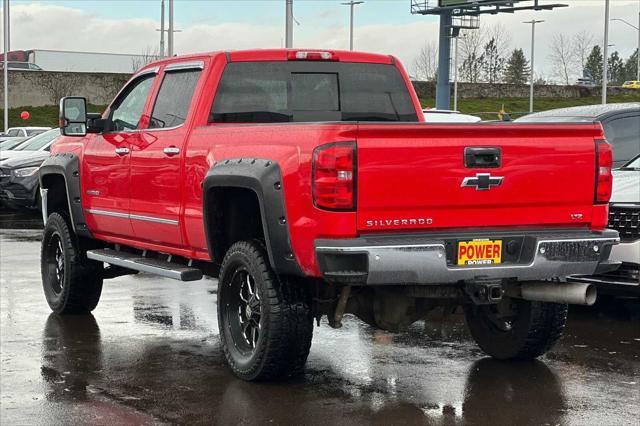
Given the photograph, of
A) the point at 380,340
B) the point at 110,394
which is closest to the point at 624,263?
the point at 380,340

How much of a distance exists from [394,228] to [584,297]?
4.08 ft

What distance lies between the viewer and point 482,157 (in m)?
6.79

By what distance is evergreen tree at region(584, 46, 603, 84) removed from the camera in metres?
119

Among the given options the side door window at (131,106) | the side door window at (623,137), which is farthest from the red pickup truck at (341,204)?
the side door window at (623,137)

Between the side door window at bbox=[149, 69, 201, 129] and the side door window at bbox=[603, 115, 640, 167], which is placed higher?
the side door window at bbox=[149, 69, 201, 129]

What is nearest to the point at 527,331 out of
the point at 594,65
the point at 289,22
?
the point at 289,22

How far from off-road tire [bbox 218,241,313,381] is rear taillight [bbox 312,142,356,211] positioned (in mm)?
784

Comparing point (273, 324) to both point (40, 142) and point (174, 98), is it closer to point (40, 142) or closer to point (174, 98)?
point (174, 98)

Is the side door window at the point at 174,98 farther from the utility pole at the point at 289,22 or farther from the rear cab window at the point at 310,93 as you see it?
the utility pole at the point at 289,22

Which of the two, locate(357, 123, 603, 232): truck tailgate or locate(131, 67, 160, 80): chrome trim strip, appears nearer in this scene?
locate(357, 123, 603, 232): truck tailgate

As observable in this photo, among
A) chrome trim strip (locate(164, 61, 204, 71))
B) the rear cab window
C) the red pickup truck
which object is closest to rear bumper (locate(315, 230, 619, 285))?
the red pickup truck

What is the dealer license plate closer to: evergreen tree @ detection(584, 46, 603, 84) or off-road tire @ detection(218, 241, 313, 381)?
off-road tire @ detection(218, 241, 313, 381)

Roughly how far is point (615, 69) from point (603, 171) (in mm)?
135612

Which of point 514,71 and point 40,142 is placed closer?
point 40,142
